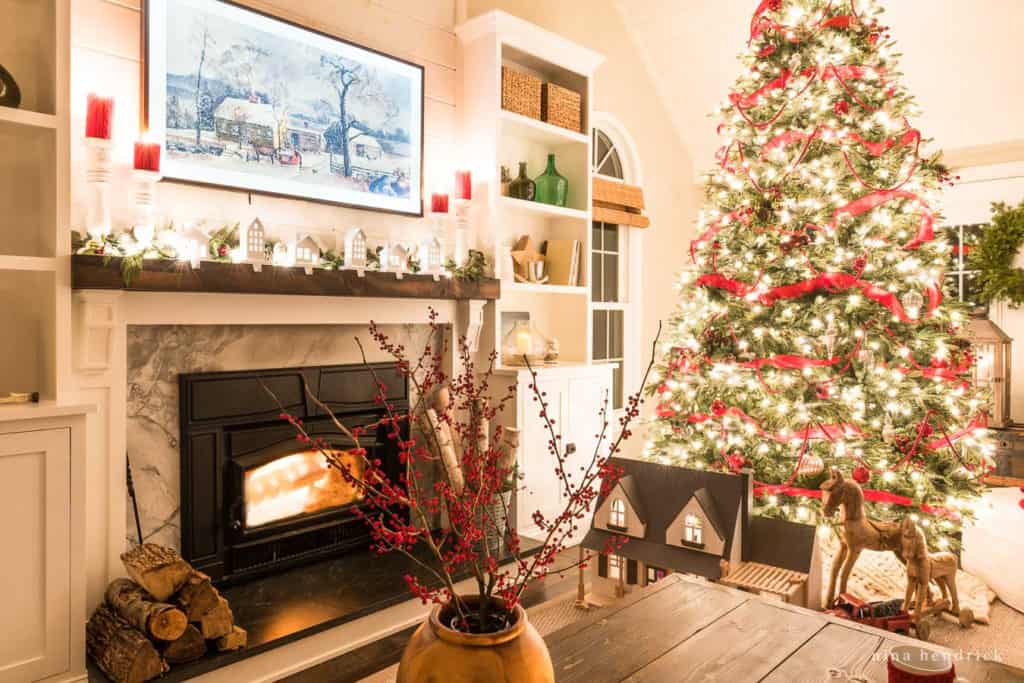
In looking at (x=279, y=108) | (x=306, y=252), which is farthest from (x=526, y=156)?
(x=306, y=252)

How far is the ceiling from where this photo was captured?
4551 mm

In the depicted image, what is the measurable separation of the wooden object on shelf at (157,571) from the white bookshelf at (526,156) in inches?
75.8

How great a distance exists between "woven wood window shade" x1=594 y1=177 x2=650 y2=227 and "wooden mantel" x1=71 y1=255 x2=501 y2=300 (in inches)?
58.5

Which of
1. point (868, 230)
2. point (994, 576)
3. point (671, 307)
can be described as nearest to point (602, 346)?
point (671, 307)

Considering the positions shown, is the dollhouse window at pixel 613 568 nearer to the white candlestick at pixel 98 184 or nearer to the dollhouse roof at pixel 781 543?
the dollhouse roof at pixel 781 543

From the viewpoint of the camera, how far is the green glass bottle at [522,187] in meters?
3.93

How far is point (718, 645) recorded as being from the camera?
1482 millimetres

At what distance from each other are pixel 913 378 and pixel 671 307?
237 centimetres

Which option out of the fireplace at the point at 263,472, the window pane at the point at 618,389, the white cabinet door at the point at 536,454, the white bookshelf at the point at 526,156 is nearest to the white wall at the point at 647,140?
the window pane at the point at 618,389

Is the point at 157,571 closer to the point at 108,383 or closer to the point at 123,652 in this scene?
the point at 123,652

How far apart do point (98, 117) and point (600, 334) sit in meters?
3.47

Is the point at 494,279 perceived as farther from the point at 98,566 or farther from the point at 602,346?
the point at 98,566

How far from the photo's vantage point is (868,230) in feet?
11.3

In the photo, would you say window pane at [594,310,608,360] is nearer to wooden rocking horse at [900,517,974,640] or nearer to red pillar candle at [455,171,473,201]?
red pillar candle at [455,171,473,201]
